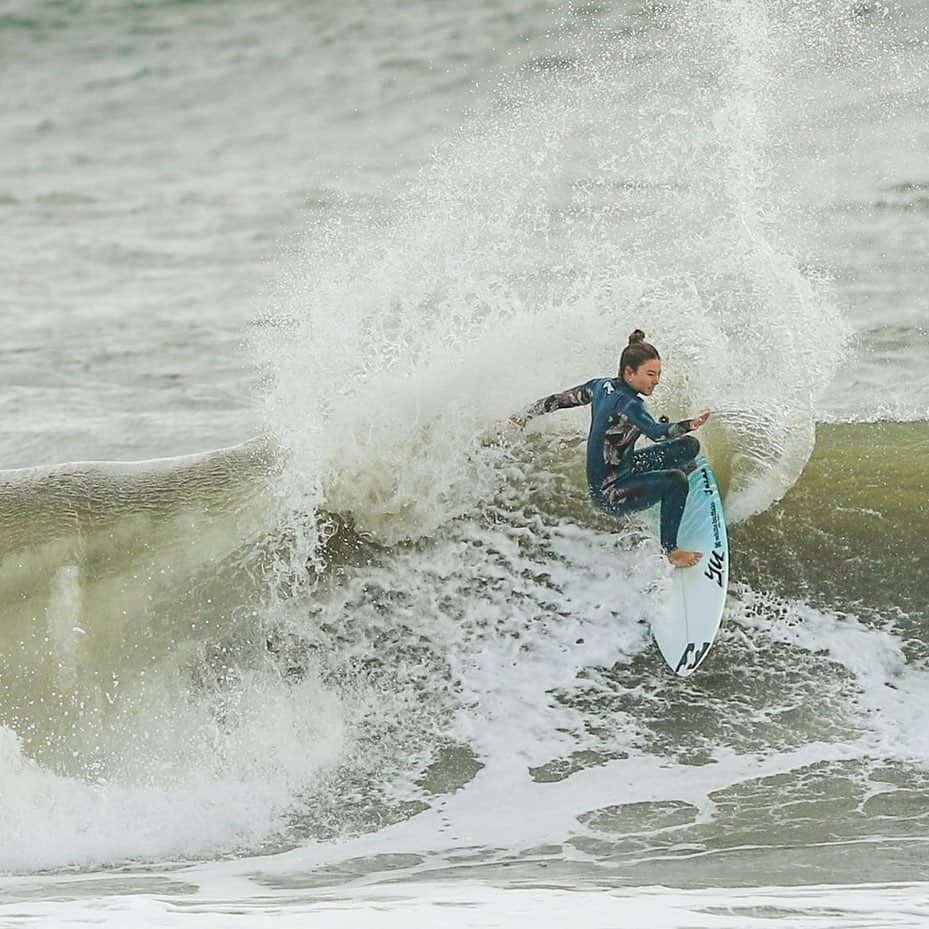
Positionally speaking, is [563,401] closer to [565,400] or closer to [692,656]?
[565,400]

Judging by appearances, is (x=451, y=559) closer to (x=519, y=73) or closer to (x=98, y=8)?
(x=519, y=73)

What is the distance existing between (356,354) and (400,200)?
9.27m

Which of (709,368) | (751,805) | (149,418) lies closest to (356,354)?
(709,368)

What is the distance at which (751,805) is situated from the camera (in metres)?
5.88

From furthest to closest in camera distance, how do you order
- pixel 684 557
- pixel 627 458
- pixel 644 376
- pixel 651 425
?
1. pixel 684 557
2. pixel 627 458
3. pixel 644 376
4. pixel 651 425

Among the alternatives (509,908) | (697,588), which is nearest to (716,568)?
(697,588)

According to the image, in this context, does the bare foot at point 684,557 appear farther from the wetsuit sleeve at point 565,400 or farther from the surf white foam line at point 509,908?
the surf white foam line at point 509,908

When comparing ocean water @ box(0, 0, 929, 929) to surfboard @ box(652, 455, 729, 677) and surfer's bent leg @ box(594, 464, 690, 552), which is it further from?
surfer's bent leg @ box(594, 464, 690, 552)

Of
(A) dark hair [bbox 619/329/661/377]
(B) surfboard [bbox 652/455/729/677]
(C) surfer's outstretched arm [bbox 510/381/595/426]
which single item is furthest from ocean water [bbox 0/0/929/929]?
(A) dark hair [bbox 619/329/661/377]

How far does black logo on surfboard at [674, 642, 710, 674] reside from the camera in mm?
6477

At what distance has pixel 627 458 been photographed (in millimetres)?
6379

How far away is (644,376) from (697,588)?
1.01 m

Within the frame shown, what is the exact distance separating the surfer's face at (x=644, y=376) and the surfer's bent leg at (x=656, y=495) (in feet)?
1.30

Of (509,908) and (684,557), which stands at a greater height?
(684,557)
